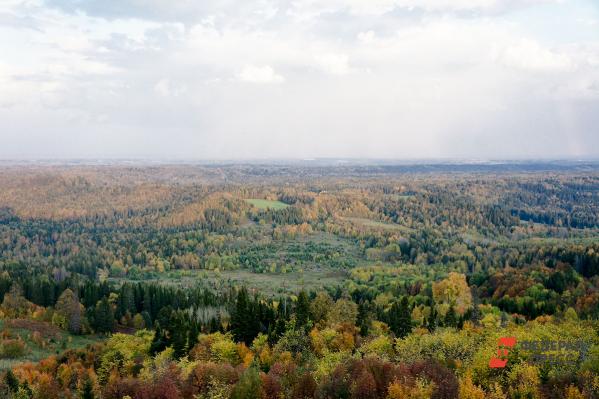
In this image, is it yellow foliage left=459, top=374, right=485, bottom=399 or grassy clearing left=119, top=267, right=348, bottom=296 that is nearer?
yellow foliage left=459, top=374, right=485, bottom=399

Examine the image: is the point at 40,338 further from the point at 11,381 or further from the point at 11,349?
the point at 11,381

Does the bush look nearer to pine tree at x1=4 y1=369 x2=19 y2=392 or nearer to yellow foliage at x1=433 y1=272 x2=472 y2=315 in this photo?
pine tree at x1=4 y1=369 x2=19 y2=392

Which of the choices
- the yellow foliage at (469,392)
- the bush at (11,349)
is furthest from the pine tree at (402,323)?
the bush at (11,349)

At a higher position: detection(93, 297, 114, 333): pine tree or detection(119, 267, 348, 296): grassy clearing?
detection(93, 297, 114, 333): pine tree

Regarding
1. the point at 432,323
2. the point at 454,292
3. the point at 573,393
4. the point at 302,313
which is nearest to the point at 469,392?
the point at 573,393

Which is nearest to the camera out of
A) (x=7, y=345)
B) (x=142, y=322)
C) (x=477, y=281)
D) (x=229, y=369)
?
(x=229, y=369)

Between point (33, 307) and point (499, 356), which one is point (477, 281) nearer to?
point (499, 356)

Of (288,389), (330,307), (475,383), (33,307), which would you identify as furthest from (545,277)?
(33,307)

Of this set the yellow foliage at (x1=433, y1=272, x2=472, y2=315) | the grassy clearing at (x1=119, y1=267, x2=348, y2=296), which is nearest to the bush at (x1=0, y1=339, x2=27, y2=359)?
the grassy clearing at (x1=119, y1=267, x2=348, y2=296)
